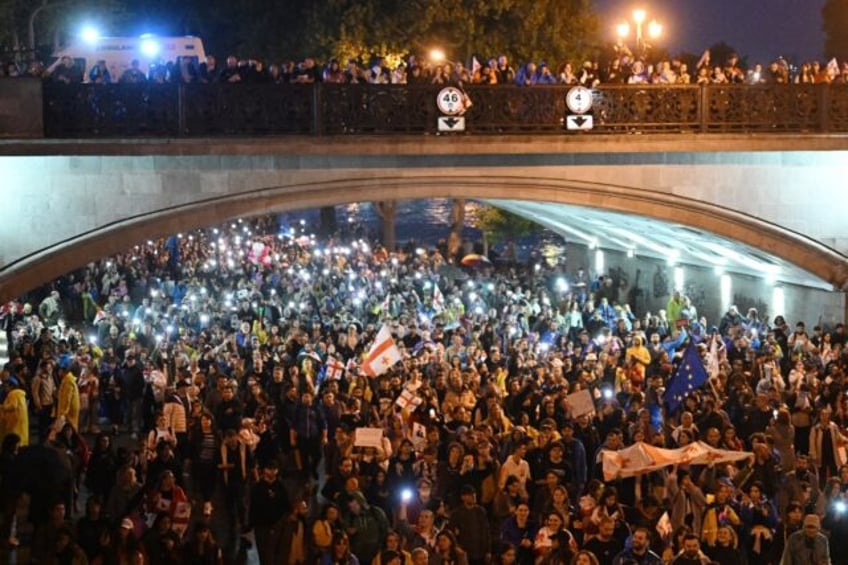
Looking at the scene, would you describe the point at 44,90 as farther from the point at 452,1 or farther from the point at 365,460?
the point at 452,1

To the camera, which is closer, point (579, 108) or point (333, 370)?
point (333, 370)

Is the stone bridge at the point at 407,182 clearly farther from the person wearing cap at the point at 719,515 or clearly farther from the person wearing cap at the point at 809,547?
the person wearing cap at the point at 809,547

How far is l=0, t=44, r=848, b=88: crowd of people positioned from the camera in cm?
2162

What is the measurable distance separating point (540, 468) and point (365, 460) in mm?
1825

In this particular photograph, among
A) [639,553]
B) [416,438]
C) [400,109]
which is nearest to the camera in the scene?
[639,553]

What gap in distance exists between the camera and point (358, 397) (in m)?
18.4

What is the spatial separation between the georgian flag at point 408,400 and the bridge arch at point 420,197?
5.59m

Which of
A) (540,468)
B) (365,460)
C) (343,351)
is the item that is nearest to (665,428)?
(540,468)

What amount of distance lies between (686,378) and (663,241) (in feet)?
49.4

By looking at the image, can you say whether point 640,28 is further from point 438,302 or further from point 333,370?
point 333,370

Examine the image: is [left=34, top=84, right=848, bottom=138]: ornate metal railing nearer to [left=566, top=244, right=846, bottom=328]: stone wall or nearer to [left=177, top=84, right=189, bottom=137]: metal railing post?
[left=177, top=84, right=189, bottom=137]: metal railing post

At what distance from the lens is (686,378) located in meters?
18.0

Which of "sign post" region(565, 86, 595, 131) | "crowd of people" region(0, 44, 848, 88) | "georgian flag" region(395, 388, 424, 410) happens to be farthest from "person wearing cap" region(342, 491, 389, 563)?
"sign post" region(565, 86, 595, 131)

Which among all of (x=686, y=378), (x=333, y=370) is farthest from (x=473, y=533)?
(x=333, y=370)
